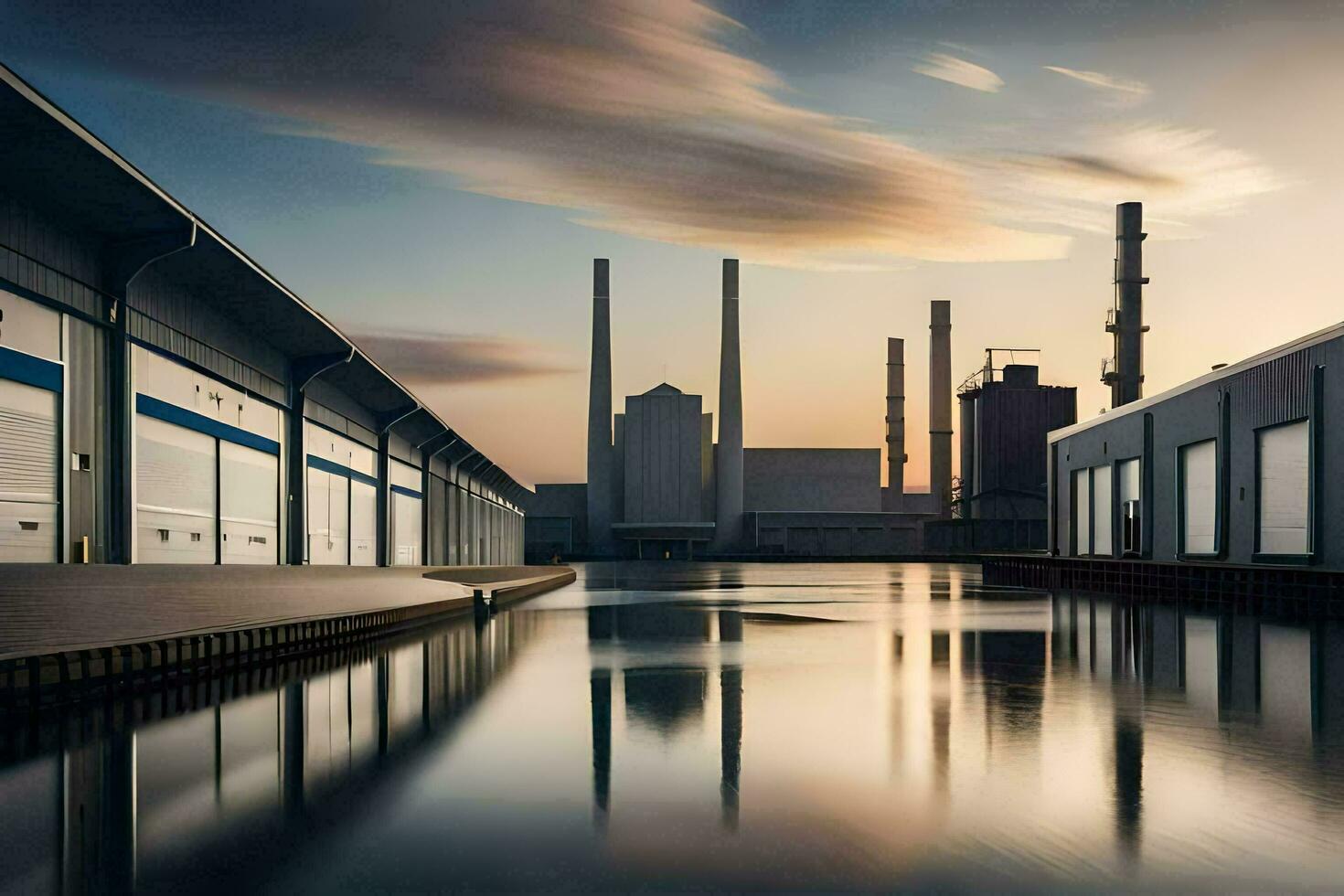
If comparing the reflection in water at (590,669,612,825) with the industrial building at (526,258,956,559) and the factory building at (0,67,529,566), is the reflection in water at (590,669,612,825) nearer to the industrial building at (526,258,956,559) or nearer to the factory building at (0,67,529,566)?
the factory building at (0,67,529,566)

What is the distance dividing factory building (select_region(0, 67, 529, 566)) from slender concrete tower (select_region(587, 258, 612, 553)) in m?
65.9

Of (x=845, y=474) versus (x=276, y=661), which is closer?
(x=276, y=661)

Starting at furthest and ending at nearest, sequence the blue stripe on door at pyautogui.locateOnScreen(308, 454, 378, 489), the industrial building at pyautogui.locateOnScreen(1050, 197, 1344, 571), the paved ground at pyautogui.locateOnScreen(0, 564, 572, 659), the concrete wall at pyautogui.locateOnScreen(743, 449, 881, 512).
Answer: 1. the concrete wall at pyautogui.locateOnScreen(743, 449, 881, 512)
2. the blue stripe on door at pyautogui.locateOnScreen(308, 454, 378, 489)
3. the industrial building at pyautogui.locateOnScreen(1050, 197, 1344, 571)
4. the paved ground at pyautogui.locateOnScreen(0, 564, 572, 659)

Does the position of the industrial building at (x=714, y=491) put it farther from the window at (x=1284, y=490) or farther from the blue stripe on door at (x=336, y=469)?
the window at (x=1284, y=490)

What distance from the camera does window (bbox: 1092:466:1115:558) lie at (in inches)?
1917

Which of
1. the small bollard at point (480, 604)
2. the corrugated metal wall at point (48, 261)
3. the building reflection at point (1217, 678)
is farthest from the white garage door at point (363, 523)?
the building reflection at point (1217, 678)

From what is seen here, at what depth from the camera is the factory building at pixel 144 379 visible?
1462 centimetres

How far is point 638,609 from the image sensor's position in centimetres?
2541

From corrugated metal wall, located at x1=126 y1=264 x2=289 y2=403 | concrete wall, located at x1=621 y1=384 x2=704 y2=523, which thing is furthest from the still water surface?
concrete wall, located at x1=621 y1=384 x2=704 y2=523

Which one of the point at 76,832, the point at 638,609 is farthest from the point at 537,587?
the point at 76,832

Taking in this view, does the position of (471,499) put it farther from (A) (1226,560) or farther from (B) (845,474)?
(B) (845,474)

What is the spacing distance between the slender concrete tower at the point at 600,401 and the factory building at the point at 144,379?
216ft

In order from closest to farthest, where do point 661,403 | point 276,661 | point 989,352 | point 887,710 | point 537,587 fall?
1. point 887,710
2. point 276,661
3. point 537,587
4. point 989,352
5. point 661,403

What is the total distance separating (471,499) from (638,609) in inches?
1335
